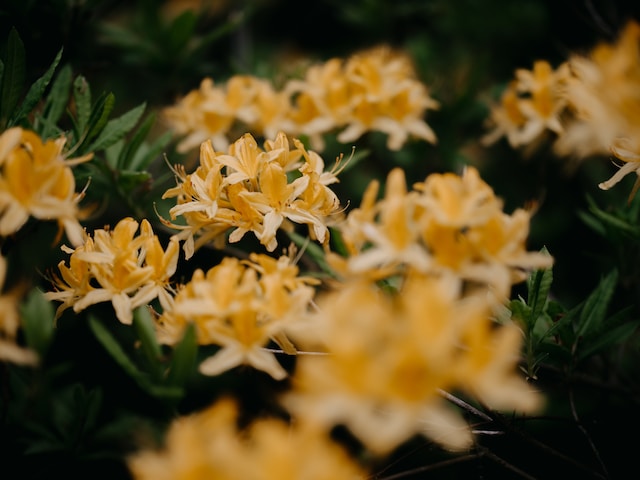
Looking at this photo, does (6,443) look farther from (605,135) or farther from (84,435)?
(605,135)

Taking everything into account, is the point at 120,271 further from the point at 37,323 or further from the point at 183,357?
the point at 183,357

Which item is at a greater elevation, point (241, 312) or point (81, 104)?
point (81, 104)

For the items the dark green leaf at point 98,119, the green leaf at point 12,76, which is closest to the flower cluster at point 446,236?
the dark green leaf at point 98,119

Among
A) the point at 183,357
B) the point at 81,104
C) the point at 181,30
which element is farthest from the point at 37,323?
the point at 181,30

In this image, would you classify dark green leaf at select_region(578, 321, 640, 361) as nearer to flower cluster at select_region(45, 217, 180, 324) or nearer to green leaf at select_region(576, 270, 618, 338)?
green leaf at select_region(576, 270, 618, 338)

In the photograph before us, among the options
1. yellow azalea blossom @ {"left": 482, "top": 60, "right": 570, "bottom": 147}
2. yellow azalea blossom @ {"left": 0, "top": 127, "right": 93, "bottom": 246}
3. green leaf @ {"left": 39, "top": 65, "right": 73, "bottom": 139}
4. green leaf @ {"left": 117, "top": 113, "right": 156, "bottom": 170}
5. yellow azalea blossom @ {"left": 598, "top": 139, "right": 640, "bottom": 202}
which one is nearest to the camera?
yellow azalea blossom @ {"left": 0, "top": 127, "right": 93, "bottom": 246}

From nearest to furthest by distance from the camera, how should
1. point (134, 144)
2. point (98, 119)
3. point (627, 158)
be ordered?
point (627, 158) < point (98, 119) < point (134, 144)

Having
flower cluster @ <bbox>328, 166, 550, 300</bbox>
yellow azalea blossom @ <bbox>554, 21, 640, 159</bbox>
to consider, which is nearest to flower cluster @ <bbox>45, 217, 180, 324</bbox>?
flower cluster @ <bbox>328, 166, 550, 300</bbox>
